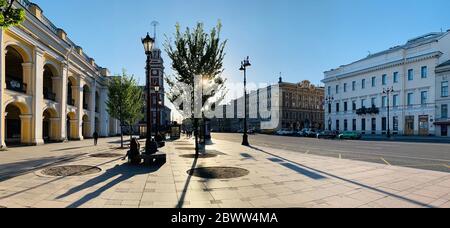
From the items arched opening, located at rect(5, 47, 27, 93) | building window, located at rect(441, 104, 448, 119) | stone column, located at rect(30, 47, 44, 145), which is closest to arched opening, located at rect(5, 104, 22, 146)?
arched opening, located at rect(5, 47, 27, 93)

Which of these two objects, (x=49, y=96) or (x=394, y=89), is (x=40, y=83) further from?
(x=394, y=89)

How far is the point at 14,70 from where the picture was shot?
2831cm

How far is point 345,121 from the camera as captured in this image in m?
62.9

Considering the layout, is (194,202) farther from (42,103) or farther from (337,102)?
(337,102)

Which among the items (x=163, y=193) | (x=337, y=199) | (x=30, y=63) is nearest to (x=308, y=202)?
(x=337, y=199)

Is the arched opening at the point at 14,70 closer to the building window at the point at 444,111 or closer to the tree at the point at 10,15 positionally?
the tree at the point at 10,15

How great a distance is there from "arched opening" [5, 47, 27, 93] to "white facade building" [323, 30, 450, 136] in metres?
54.6

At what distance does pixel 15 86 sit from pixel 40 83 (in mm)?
2484

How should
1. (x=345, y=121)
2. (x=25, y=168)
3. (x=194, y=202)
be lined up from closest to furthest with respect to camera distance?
(x=194, y=202)
(x=25, y=168)
(x=345, y=121)

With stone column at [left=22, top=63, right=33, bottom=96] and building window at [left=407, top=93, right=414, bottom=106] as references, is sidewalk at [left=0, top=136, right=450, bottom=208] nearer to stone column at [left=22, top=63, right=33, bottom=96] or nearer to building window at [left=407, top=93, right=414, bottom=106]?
stone column at [left=22, top=63, right=33, bottom=96]

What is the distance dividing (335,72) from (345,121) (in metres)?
12.8

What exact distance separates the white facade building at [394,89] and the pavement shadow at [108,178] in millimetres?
49197

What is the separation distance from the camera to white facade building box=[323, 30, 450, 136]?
146ft

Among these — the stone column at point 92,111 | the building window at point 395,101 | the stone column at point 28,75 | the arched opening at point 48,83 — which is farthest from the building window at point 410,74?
the stone column at point 28,75
